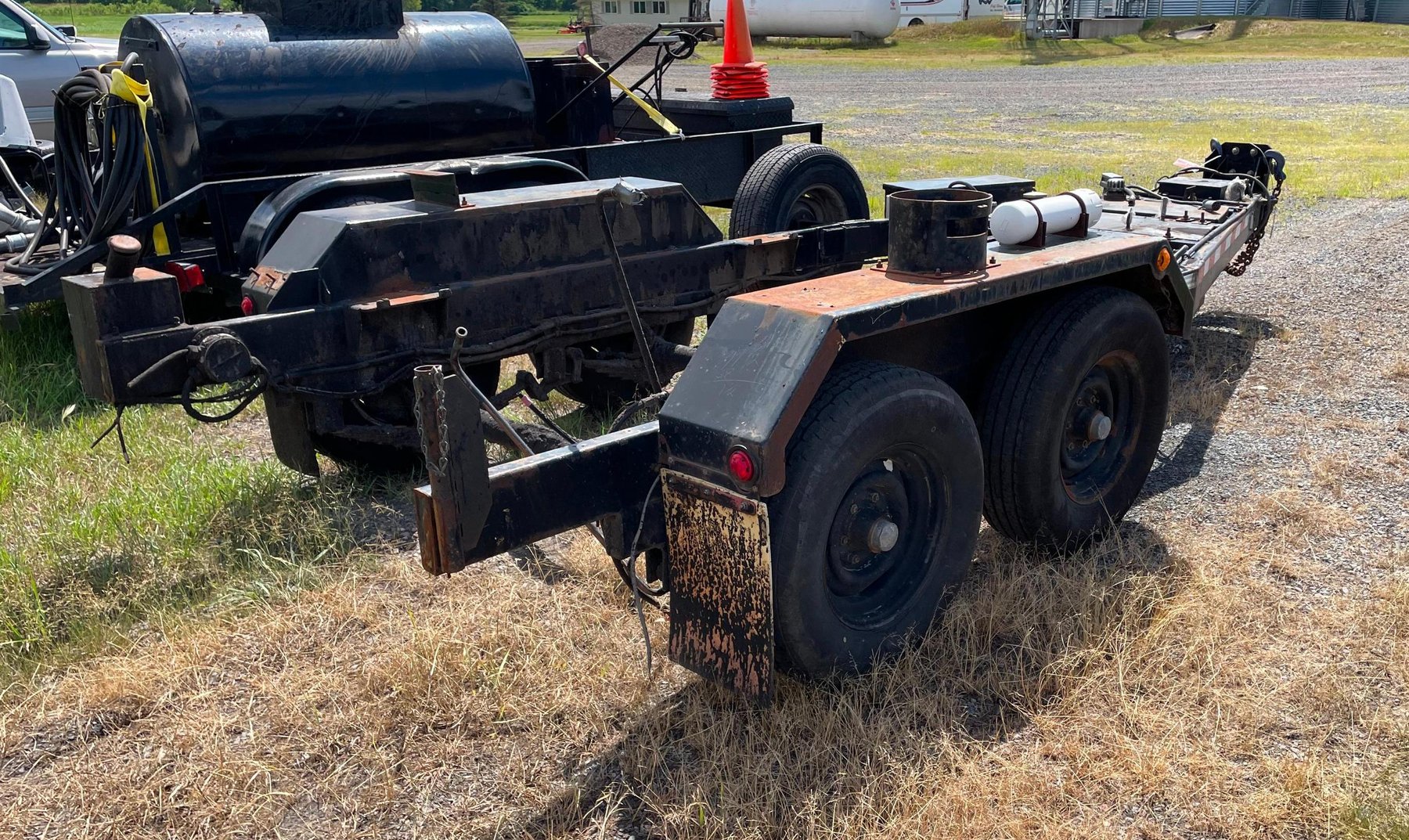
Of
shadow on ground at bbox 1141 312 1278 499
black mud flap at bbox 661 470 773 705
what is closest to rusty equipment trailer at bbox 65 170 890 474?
black mud flap at bbox 661 470 773 705

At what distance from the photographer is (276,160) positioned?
5.54 metres

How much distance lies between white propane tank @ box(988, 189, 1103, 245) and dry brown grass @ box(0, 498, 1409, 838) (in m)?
1.06

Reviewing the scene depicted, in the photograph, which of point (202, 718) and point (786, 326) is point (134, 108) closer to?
point (202, 718)

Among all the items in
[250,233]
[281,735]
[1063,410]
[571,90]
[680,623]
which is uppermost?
[571,90]

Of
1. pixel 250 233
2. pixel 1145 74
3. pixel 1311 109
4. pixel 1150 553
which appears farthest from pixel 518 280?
pixel 1145 74


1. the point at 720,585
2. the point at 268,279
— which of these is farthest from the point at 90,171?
the point at 720,585

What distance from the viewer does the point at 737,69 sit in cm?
759

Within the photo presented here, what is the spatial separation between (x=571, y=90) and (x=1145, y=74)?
23.1m

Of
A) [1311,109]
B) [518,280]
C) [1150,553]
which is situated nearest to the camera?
[1150,553]

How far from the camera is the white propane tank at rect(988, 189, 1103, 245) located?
3752 millimetres

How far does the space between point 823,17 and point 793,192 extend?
30913 millimetres

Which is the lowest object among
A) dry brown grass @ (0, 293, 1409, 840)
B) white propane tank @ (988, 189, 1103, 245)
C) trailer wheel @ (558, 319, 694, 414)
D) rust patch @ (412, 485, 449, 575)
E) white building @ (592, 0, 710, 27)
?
dry brown grass @ (0, 293, 1409, 840)

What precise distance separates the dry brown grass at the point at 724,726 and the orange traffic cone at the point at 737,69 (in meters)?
4.60

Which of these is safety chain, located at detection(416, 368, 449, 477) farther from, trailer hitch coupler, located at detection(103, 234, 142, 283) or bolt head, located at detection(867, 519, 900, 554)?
trailer hitch coupler, located at detection(103, 234, 142, 283)
